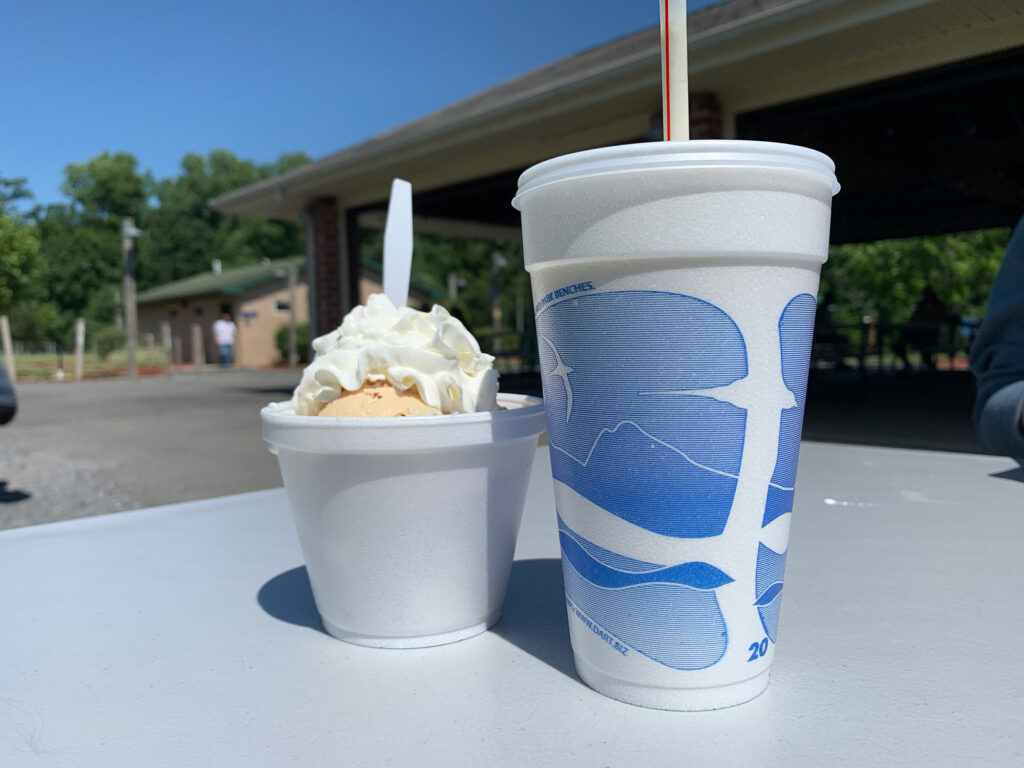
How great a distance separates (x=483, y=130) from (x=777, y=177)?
23.0ft

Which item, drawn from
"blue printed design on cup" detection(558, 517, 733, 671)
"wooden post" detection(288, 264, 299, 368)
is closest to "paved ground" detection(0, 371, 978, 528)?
"blue printed design on cup" detection(558, 517, 733, 671)

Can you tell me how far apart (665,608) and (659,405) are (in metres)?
0.24

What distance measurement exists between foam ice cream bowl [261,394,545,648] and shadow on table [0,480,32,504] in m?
5.23

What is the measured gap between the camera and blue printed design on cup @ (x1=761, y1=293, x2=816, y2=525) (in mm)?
845

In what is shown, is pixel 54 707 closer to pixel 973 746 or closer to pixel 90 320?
pixel 973 746

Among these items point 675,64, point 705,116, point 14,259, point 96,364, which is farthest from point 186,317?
point 675,64

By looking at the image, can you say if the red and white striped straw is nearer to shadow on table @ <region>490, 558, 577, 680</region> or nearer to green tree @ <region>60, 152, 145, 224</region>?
shadow on table @ <region>490, 558, 577, 680</region>

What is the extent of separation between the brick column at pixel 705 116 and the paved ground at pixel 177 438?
269 centimetres

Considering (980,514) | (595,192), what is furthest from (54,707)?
(980,514)

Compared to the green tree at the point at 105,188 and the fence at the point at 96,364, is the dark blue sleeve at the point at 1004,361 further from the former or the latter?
the green tree at the point at 105,188

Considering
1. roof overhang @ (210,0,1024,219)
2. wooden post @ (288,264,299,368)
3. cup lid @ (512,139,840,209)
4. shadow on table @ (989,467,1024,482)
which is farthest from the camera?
wooden post @ (288,264,299,368)

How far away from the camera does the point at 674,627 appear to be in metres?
0.85

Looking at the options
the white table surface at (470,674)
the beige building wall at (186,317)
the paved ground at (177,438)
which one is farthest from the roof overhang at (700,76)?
the beige building wall at (186,317)

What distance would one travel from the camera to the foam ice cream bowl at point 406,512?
0.96 m
